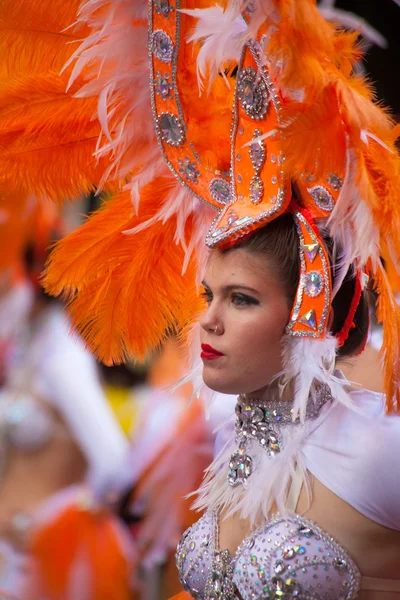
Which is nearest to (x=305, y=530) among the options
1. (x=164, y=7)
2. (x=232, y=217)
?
(x=232, y=217)

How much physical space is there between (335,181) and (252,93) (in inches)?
9.2

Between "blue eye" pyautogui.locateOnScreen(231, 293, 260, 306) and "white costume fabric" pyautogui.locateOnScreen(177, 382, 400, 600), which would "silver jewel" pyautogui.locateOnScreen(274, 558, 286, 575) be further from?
"blue eye" pyautogui.locateOnScreen(231, 293, 260, 306)

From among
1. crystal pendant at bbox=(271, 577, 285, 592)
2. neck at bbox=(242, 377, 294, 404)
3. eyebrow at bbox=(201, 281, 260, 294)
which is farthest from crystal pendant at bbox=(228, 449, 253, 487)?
eyebrow at bbox=(201, 281, 260, 294)

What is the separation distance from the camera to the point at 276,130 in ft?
4.66

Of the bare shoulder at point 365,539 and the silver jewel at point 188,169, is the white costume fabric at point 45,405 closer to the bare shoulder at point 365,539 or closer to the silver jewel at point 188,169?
the silver jewel at point 188,169

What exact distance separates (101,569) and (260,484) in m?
1.92

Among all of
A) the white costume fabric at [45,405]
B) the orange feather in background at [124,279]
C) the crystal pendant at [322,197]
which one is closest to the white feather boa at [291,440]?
the crystal pendant at [322,197]

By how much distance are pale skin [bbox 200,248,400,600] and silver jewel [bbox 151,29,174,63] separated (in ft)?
1.36

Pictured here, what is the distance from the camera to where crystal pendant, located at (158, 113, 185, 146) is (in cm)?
164

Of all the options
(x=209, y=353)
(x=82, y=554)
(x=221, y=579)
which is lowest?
(x=82, y=554)

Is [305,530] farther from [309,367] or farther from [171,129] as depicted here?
[171,129]

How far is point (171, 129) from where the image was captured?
1.65 metres

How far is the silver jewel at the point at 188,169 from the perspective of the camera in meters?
1.66

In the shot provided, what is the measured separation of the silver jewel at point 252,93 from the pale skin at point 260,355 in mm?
257
